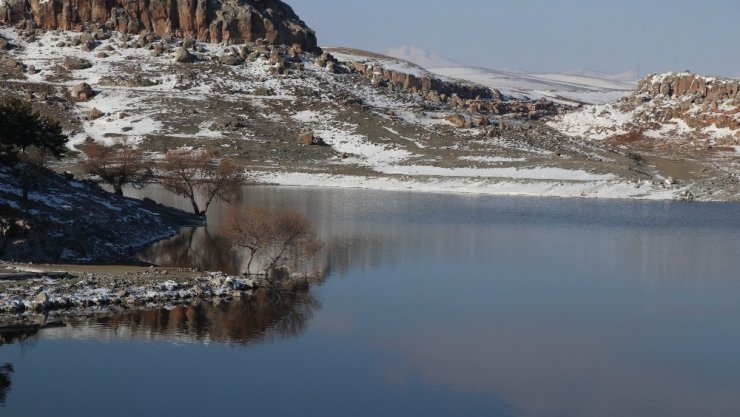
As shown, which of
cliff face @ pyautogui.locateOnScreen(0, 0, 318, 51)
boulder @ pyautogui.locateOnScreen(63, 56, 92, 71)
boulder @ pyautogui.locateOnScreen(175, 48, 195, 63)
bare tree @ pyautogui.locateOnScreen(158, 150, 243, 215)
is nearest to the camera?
bare tree @ pyautogui.locateOnScreen(158, 150, 243, 215)

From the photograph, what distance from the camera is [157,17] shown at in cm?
13400

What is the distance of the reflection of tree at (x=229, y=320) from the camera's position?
93.8ft

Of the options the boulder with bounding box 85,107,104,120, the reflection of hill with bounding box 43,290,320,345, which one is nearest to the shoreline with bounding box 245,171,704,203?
the boulder with bounding box 85,107,104,120

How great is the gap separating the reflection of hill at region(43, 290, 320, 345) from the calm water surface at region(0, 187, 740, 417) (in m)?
0.09

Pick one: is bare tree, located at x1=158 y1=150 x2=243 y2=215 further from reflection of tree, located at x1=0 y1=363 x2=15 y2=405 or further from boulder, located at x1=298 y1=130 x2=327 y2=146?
boulder, located at x1=298 y1=130 x2=327 y2=146

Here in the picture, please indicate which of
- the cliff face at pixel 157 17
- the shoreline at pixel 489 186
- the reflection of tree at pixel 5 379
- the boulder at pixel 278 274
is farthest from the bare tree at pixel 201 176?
the cliff face at pixel 157 17

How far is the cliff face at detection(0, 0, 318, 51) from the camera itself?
13100cm

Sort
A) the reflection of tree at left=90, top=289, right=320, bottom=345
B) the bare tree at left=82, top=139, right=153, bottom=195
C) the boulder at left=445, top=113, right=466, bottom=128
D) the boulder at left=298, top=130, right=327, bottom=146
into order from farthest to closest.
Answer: the boulder at left=445, top=113, right=466, bottom=128 < the boulder at left=298, top=130, right=327, bottom=146 < the bare tree at left=82, top=139, right=153, bottom=195 < the reflection of tree at left=90, top=289, right=320, bottom=345

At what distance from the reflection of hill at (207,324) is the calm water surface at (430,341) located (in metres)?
0.09

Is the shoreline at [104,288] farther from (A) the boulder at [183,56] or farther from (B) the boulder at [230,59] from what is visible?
(B) the boulder at [230,59]

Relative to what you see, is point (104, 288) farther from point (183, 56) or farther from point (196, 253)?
point (183, 56)

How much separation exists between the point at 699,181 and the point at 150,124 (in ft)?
199

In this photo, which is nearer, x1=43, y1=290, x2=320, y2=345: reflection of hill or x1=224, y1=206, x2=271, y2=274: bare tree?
x1=43, y1=290, x2=320, y2=345: reflection of hill

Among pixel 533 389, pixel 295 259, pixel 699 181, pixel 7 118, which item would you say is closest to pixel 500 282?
pixel 295 259
